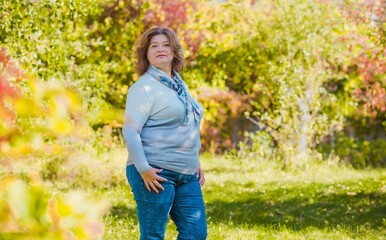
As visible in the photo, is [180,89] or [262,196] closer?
[180,89]

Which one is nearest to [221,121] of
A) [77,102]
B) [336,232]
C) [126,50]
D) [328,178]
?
[126,50]

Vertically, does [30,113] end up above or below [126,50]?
below

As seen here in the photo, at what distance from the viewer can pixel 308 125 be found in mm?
11328

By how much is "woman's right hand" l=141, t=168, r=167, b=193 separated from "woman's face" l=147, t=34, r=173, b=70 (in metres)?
0.59

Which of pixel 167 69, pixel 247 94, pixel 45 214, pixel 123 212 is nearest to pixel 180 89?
pixel 167 69

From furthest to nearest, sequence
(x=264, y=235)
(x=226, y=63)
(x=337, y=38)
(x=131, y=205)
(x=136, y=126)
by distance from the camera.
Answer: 1. (x=226, y=63)
2. (x=337, y=38)
3. (x=131, y=205)
4. (x=264, y=235)
5. (x=136, y=126)

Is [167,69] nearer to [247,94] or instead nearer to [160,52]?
[160,52]

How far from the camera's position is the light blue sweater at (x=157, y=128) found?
308 cm

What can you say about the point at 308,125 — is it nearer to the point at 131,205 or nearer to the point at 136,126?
the point at 131,205

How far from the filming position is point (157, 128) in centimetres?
317

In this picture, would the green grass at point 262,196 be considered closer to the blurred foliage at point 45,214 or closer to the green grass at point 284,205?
the green grass at point 284,205

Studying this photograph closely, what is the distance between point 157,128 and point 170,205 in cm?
38

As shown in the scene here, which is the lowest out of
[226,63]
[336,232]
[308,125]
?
[336,232]

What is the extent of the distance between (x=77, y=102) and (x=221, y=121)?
13.0 m
